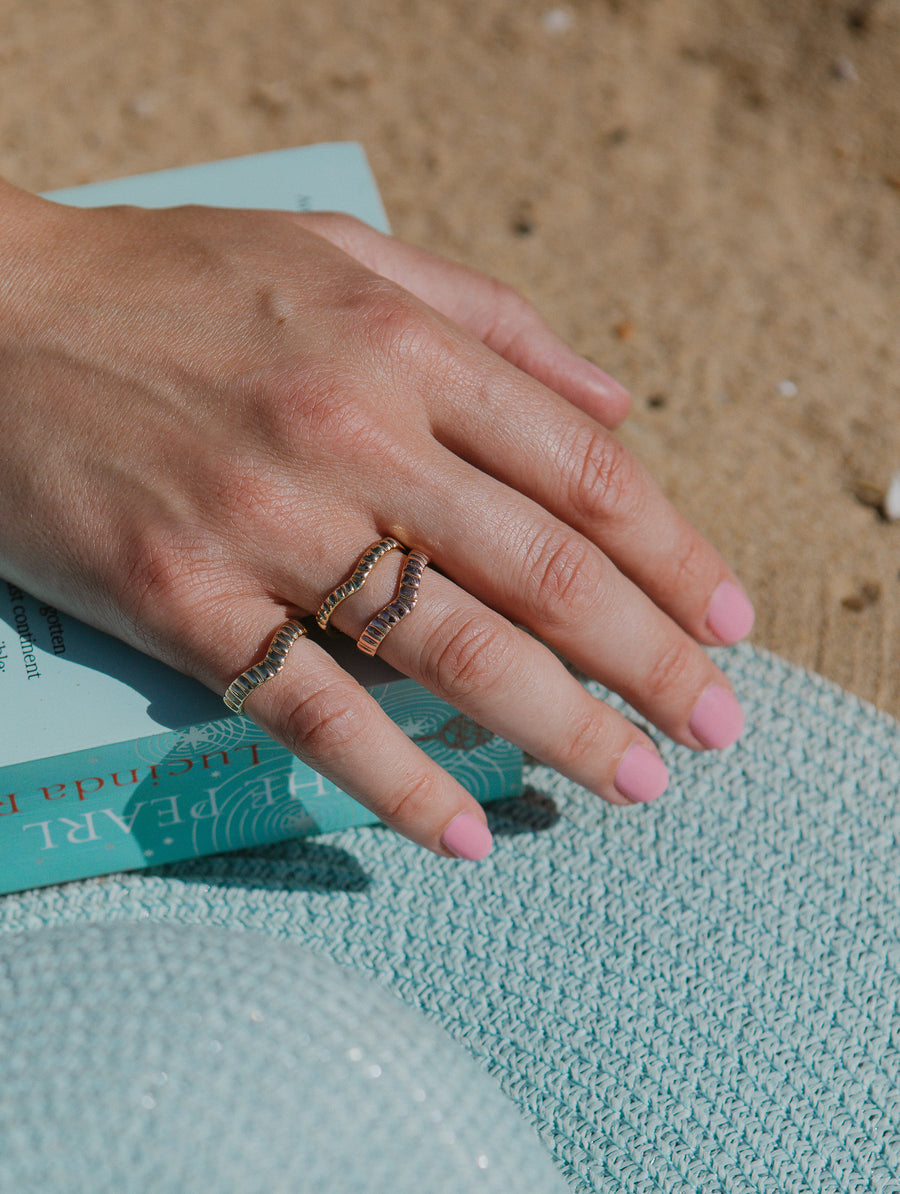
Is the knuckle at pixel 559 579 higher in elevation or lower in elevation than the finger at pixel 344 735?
higher

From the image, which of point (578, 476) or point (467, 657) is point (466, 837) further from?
point (578, 476)

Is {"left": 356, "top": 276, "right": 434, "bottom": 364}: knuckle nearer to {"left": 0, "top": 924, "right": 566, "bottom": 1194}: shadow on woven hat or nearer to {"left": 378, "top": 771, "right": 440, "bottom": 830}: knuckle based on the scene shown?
{"left": 378, "top": 771, "right": 440, "bottom": 830}: knuckle

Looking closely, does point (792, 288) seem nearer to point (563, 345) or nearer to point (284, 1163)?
point (563, 345)

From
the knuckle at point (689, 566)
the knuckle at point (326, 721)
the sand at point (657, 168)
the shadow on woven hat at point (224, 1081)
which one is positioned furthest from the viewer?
the sand at point (657, 168)

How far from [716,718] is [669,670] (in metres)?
0.06

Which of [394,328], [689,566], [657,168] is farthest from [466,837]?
[657,168]

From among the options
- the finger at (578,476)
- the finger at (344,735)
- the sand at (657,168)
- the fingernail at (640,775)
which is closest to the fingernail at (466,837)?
the finger at (344,735)

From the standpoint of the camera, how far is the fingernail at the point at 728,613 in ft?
2.67

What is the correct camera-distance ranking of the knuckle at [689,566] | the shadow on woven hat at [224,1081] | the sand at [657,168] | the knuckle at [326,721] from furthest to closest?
1. the sand at [657,168]
2. the knuckle at [689,566]
3. the knuckle at [326,721]
4. the shadow on woven hat at [224,1081]

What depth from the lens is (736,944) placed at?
77cm

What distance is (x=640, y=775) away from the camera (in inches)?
29.7

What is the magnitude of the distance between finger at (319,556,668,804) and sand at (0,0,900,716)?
0.37m

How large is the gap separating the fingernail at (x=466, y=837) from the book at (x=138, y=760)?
91 millimetres

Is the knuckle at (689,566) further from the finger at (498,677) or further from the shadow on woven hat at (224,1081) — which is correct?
the shadow on woven hat at (224,1081)
